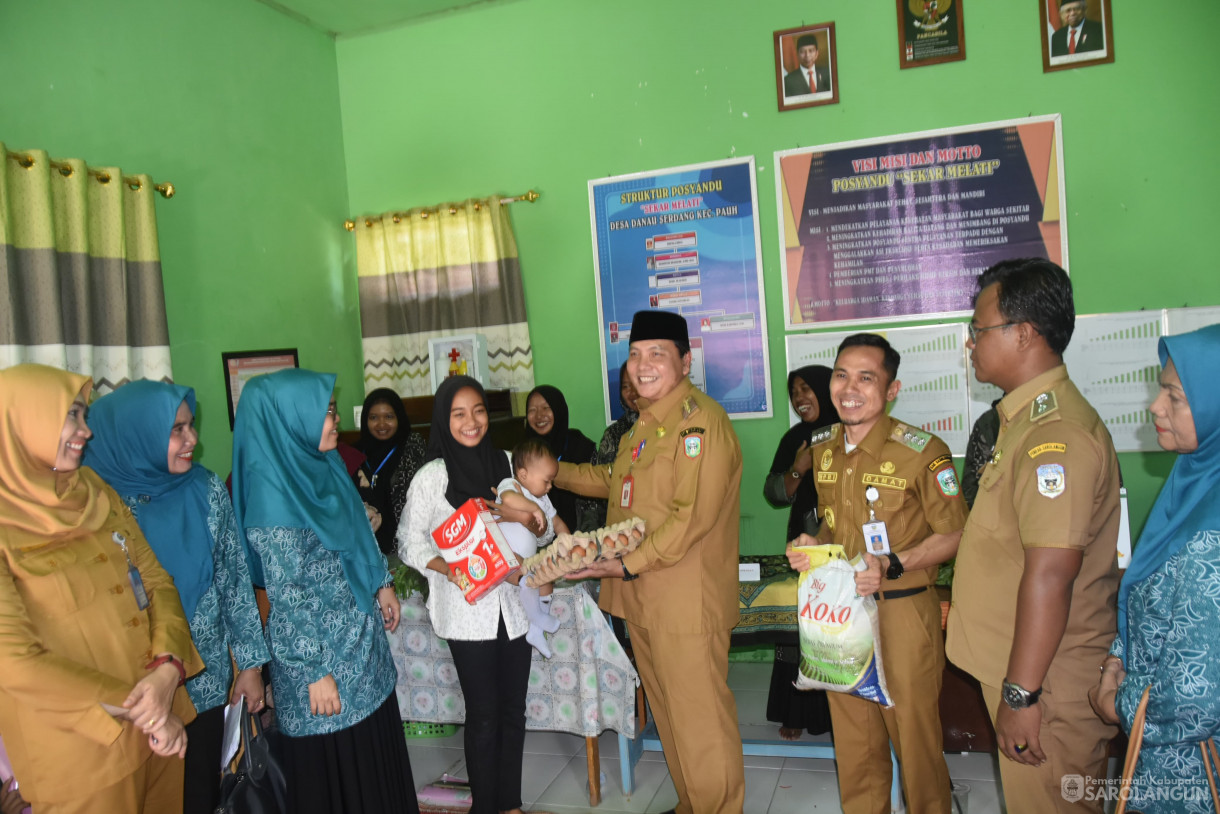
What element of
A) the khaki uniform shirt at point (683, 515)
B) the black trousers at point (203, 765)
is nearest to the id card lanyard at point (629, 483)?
the khaki uniform shirt at point (683, 515)

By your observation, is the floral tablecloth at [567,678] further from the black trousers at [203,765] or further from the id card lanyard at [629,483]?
the black trousers at [203,765]

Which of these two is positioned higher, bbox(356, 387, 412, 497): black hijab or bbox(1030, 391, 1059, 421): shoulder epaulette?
bbox(1030, 391, 1059, 421): shoulder epaulette

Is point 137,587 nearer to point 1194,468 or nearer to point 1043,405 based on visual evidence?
point 1043,405

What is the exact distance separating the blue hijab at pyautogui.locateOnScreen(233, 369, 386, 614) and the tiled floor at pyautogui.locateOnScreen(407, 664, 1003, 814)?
1365 millimetres

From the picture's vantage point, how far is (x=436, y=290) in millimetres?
5059

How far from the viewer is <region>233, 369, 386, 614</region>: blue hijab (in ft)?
7.45

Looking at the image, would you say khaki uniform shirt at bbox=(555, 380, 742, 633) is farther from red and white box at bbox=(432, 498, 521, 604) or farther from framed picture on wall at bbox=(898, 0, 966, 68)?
framed picture on wall at bbox=(898, 0, 966, 68)

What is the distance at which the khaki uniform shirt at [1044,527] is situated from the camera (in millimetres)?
1750

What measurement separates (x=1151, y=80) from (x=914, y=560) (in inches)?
123

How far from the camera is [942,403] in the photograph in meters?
4.33

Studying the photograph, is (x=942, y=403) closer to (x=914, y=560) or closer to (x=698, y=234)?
(x=698, y=234)

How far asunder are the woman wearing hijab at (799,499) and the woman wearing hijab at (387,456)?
1.85 meters

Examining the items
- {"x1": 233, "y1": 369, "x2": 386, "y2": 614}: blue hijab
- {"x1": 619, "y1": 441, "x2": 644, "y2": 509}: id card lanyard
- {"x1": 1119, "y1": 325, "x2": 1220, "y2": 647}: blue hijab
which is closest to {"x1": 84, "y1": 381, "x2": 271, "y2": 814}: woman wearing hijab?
{"x1": 233, "y1": 369, "x2": 386, "y2": 614}: blue hijab

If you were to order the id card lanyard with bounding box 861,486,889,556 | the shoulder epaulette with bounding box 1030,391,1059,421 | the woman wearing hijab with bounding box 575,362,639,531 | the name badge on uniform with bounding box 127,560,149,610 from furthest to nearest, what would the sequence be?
Answer: the woman wearing hijab with bounding box 575,362,639,531
the id card lanyard with bounding box 861,486,889,556
the name badge on uniform with bounding box 127,560,149,610
the shoulder epaulette with bounding box 1030,391,1059,421
